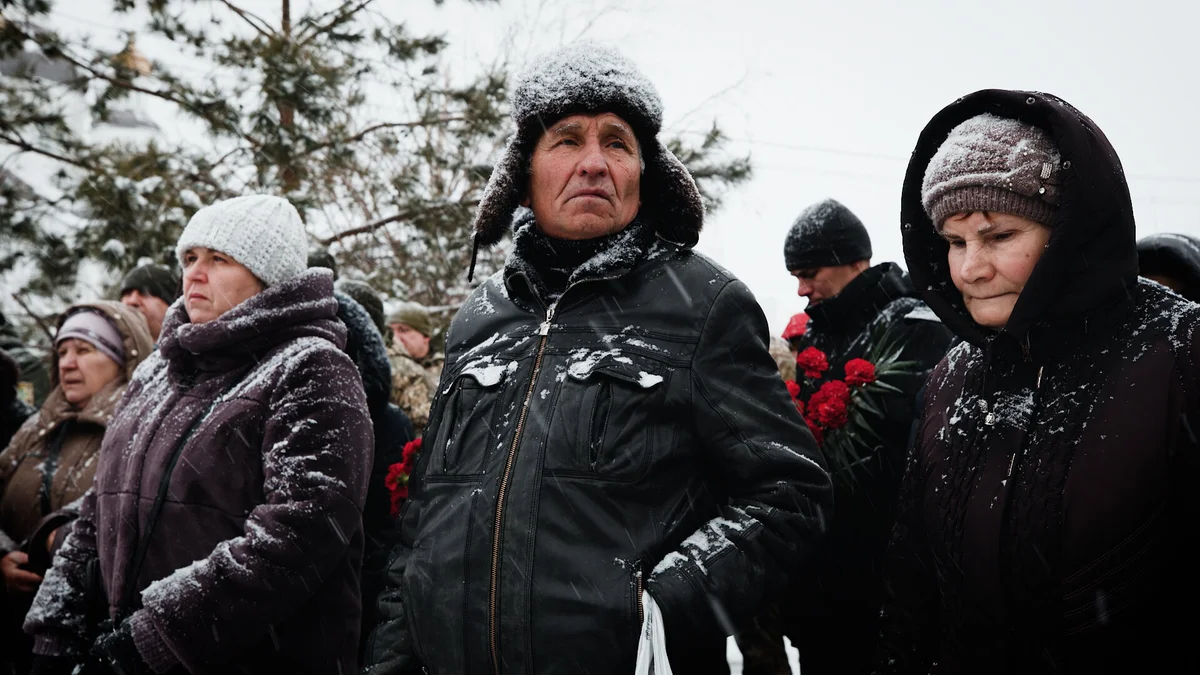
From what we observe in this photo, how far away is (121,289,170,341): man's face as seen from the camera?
5.29m

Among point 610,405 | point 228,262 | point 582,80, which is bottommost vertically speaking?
point 610,405

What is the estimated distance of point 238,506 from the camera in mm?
2869

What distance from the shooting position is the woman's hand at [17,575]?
4.00 m

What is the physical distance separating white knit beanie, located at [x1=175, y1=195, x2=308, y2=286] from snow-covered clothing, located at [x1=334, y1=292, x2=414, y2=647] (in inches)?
23.5

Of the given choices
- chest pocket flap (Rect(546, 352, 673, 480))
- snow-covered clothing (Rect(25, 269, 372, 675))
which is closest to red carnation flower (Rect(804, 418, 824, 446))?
chest pocket flap (Rect(546, 352, 673, 480))

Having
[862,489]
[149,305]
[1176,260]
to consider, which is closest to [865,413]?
[862,489]

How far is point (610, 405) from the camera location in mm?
2117

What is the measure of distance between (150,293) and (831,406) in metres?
4.09

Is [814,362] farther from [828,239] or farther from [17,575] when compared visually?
[17,575]

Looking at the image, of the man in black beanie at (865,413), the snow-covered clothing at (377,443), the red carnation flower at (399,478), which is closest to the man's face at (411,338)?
the snow-covered clothing at (377,443)

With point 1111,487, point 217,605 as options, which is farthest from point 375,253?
point 1111,487

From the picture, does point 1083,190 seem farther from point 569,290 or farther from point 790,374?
point 790,374

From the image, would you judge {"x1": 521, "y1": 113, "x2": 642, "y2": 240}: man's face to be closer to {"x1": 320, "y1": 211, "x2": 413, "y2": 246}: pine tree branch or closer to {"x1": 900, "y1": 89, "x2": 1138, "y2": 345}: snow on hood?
{"x1": 900, "y1": 89, "x2": 1138, "y2": 345}: snow on hood

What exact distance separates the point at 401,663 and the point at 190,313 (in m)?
1.56
